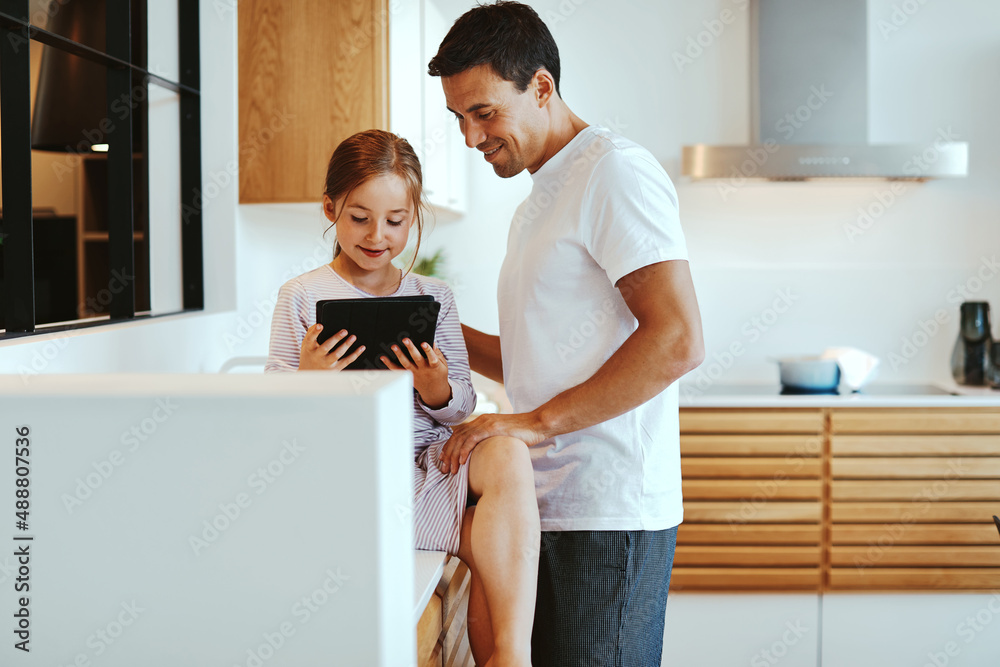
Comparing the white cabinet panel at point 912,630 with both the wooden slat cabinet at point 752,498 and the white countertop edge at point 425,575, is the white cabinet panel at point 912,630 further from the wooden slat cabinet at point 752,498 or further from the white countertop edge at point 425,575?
the white countertop edge at point 425,575

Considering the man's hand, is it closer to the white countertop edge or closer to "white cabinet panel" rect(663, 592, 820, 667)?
the white countertop edge

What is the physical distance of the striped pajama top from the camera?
1246 mm

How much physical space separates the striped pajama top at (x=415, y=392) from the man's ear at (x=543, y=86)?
1.27ft

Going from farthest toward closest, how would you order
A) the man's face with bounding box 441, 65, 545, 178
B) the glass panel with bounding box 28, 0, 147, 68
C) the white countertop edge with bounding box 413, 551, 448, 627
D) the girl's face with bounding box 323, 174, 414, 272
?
the glass panel with bounding box 28, 0, 147, 68 → the girl's face with bounding box 323, 174, 414, 272 → the man's face with bounding box 441, 65, 545, 178 → the white countertop edge with bounding box 413, 551, 448, 627

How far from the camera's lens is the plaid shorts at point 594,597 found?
132 cm

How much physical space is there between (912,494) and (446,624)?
2.17 meters

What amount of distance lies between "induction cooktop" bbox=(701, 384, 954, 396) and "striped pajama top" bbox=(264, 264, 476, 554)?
5.85ft

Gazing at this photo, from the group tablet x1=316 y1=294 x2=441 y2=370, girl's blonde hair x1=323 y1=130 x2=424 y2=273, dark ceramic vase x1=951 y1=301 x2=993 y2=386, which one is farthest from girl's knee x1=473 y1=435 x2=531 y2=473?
dark ceramic vase x1=951 y1=301 x2=993 y2=386

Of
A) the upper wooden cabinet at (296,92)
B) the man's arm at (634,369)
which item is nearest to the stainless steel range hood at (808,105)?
the upper wooden cabinet at (296,92)

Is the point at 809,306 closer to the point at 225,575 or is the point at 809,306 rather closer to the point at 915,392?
the point at 915,392

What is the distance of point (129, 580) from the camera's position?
0.79 metres

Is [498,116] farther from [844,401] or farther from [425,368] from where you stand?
[844,401]

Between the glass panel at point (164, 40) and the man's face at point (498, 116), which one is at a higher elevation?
the glass panel at point (164, 40)

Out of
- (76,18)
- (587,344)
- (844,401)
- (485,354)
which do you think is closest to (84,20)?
(76,18)
